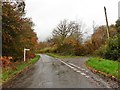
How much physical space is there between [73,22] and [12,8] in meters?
71.1

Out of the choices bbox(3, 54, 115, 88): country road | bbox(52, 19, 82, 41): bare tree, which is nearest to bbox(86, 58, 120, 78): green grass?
bbox(3, 54, 115, 88): country road

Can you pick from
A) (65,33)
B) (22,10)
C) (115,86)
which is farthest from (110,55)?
(65,33)

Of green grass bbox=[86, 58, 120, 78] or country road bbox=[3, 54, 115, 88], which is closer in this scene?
country road bbox=[3, 54, 115, 88]

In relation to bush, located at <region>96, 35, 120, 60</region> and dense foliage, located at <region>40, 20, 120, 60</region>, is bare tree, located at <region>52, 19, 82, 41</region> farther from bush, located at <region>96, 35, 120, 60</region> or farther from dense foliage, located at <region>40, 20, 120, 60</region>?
bush, located at <region>96, 35, 120, 60</region>

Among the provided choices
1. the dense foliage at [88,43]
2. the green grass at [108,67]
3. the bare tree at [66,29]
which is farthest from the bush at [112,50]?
the bare tree at [66,29]

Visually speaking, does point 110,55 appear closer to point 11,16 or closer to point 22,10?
point 22,10

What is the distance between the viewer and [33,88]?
11.6 metres

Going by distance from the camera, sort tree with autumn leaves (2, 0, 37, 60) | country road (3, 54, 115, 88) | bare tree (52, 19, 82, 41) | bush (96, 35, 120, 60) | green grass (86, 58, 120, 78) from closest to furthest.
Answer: country road (3, 54, 115, 88)
green grass (86, 58, 120, 78)
tree with autumn leaves (2, 0, 37, 60)
bush (96, 35, 120, 60)
bare tree (52, 19, 82, 41)

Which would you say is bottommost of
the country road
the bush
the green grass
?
the country road

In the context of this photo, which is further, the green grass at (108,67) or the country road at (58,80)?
the green grass at (108,67)

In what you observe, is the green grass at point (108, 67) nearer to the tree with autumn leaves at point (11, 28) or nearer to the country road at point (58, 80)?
the country road at point (58, 80)

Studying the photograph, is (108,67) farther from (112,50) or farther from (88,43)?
(88,43)

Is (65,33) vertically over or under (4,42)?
over

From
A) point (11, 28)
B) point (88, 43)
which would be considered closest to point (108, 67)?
point (11, 28)
